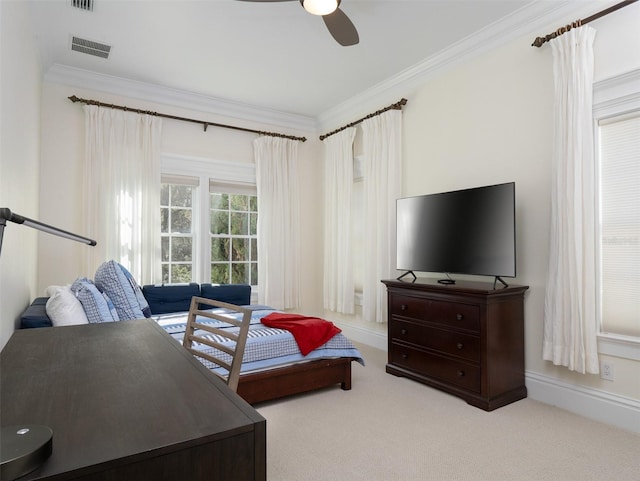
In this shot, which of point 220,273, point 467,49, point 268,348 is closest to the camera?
point 268,348

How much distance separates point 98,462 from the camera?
0.73m

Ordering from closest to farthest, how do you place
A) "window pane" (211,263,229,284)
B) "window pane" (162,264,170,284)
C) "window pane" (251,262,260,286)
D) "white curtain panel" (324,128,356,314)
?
"window pane" (162,264,170,284) < "white curtain panel" (324,128,356,314) < "window pane" (211,263,229,284) < "window pane" (251,262,260,286)

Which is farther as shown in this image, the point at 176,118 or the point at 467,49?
the point at 176,118

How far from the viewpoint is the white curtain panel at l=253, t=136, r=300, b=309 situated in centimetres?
525

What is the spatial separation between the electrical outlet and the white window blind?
216 millimetres

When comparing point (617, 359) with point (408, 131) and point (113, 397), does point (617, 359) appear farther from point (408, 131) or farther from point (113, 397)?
point (113, 397)

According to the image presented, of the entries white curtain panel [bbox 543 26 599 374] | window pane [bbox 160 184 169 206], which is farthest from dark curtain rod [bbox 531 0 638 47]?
window pane [bbox 160 184 169 206]

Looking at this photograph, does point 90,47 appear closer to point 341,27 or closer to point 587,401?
point 341,27

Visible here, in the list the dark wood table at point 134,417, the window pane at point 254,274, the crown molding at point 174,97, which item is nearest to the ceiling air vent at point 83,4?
the crown molding at point 174,97

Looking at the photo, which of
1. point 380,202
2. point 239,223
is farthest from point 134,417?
point 239,223

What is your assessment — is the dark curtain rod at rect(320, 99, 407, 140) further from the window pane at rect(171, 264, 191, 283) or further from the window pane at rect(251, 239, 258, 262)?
the window pane at rect(171, 264, 191, 283)

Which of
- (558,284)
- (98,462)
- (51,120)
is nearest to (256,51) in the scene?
(51,120)

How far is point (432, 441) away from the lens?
94.9 inches

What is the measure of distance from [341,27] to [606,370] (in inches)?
118
